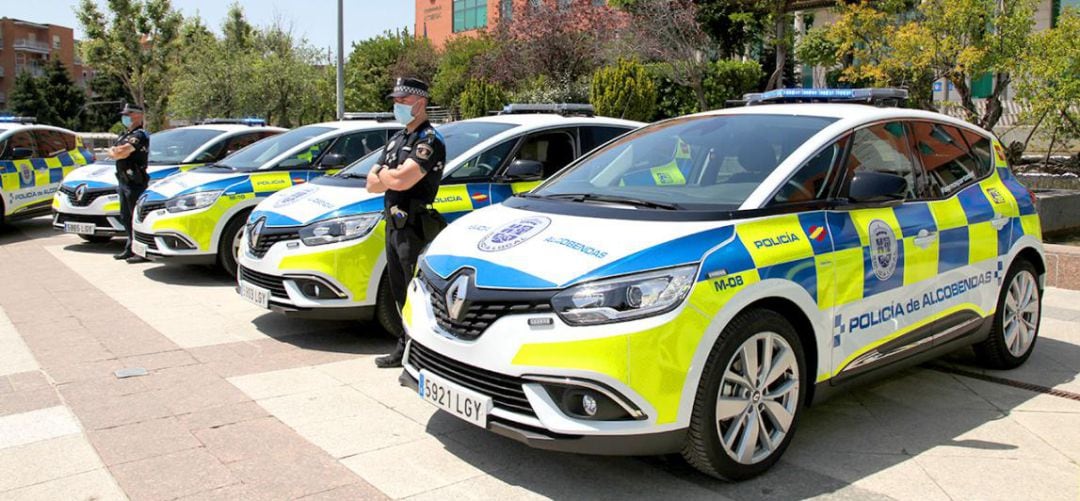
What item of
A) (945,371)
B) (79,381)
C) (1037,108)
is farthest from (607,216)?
(1037,108)

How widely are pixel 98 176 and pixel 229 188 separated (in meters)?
3.30

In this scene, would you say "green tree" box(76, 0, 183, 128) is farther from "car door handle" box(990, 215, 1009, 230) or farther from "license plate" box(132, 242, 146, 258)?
"car door handle" box(990, 215, 1009, 230)

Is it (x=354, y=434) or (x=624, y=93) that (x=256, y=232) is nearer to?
(x=354, y=434)

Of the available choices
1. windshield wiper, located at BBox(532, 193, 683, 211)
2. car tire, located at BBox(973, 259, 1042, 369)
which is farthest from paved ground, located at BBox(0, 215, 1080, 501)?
windshield wiper, located at BBox(532, 193, 683, 211)

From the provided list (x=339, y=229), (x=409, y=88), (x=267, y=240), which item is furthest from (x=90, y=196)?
(x=409, y=88)

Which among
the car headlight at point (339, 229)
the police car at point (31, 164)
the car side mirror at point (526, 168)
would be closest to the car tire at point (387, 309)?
the car headlight at point (339, 229)

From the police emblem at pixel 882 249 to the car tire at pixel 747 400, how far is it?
0.66 metres

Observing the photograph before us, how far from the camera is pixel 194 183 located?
8.30 m

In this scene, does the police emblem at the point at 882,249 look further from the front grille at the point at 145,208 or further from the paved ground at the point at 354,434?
the front grille at the point at 145,208

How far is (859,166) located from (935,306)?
85 cm

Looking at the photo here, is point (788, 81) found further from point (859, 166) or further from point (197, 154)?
point (859, 166)

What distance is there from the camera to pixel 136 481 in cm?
361

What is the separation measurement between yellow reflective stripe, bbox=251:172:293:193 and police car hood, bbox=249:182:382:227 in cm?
204

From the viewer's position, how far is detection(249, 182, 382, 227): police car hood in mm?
5824
